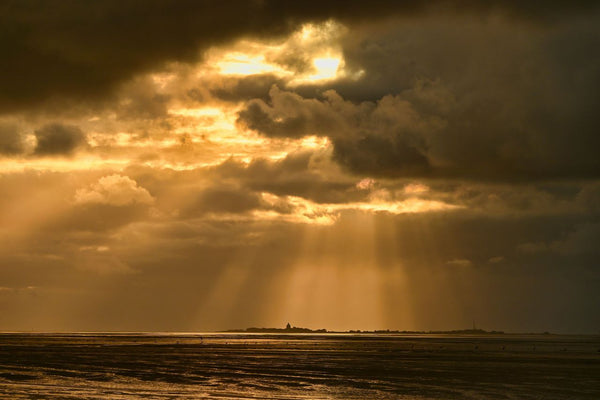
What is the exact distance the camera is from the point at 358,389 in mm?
69875

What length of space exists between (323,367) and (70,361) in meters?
38.8

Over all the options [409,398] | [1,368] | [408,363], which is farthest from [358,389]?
[1,368]

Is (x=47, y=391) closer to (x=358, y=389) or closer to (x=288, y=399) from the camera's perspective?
(x=288, y=399)

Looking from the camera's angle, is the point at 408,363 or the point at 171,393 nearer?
the point at 171,393

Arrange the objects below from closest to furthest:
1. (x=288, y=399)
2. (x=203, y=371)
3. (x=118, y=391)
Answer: (x=288, y=399)
(x=118, y=391)
(x=203, y=371)

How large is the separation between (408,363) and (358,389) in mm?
40718

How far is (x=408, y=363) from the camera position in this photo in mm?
108688

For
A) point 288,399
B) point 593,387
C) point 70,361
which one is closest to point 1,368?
point 70,361

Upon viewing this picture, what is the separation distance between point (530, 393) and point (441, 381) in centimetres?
1245

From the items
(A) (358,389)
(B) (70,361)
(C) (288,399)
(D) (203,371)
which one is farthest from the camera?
(B) (70,361)

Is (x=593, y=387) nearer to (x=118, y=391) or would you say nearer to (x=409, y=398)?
(x=409, y=398)

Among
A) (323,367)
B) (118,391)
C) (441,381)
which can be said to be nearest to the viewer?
(118,391)

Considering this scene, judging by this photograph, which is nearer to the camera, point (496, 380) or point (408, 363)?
point (496, 380)

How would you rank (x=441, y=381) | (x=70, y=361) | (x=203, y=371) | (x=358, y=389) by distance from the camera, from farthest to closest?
1. (x=70, y=361)
2. (x=203, y=371)
3. (x=441, y=381)
4. (x=358, y=389)
